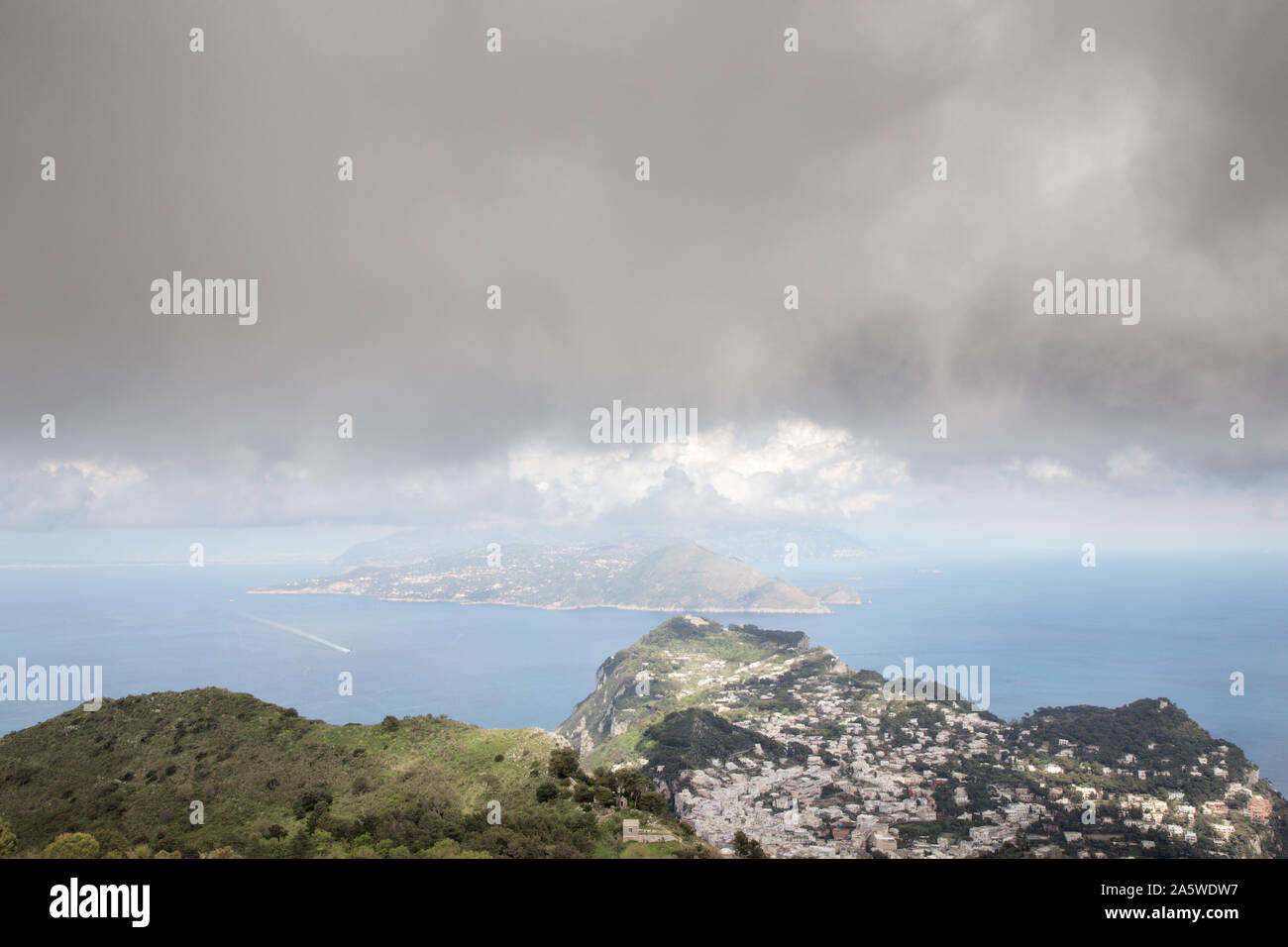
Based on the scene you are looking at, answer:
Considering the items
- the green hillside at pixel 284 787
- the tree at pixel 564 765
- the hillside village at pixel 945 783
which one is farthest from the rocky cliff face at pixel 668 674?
the tree at pixel 564 765

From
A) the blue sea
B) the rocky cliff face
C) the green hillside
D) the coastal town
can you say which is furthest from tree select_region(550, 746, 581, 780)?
the blue sea

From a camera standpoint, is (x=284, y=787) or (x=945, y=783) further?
(x=945, y=783)

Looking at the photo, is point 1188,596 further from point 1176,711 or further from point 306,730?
point 306,730

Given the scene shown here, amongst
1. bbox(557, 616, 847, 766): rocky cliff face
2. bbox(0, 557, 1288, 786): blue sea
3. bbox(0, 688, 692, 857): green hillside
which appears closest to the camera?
bbox(0, 688, 692, 857): green hillside

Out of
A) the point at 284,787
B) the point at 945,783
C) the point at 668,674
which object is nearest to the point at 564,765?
the point at 284,787

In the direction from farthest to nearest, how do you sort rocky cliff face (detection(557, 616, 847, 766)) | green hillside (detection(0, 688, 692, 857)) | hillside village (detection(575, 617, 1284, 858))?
rocky cliff face (detection(557, 616, 847, 766)) → hillside village (detection(575, 617, 1284, 858)) → green hillside (detection(0, 688, 692, 857))

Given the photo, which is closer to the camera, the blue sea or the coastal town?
the coastal town

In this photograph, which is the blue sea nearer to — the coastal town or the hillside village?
the hillside village

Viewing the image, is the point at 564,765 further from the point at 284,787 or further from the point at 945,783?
the point at 945,783
